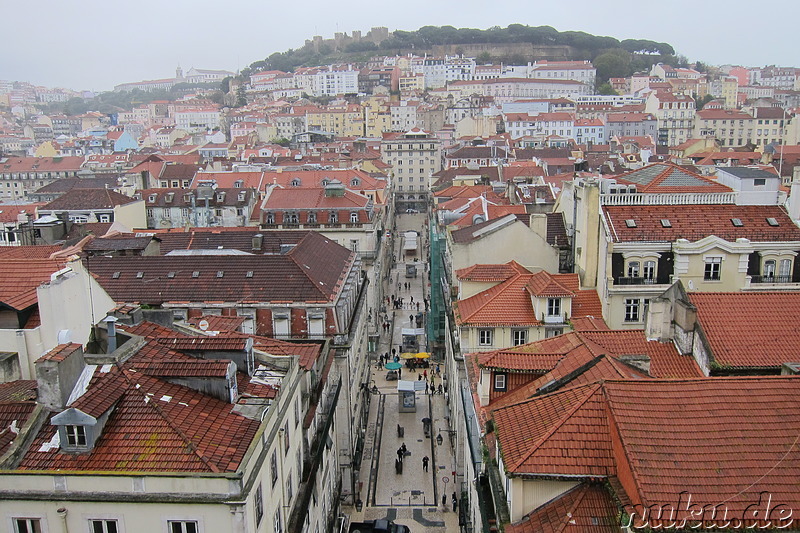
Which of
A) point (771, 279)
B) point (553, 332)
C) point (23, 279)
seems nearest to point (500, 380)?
point (553, 332)

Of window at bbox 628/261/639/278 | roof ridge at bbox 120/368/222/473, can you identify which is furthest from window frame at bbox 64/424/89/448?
window at bbox 628/261/639/278

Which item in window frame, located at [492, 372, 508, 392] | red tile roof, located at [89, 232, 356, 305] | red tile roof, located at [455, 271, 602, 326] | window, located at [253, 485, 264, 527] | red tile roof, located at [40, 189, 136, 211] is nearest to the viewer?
window, located at [253, 485, 264, 527]

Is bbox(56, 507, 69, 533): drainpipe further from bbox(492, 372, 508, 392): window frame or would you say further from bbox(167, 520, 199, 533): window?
bbox(492, 372, 508, 392): window frame

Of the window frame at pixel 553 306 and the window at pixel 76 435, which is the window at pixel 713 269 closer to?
the window frame at pixel 553 306

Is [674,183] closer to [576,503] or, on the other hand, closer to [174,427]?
[576,503]

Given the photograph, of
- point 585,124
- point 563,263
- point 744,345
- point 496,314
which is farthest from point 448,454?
point 585,124

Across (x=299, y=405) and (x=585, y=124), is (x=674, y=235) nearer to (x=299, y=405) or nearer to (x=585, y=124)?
(x=299, y=405)
